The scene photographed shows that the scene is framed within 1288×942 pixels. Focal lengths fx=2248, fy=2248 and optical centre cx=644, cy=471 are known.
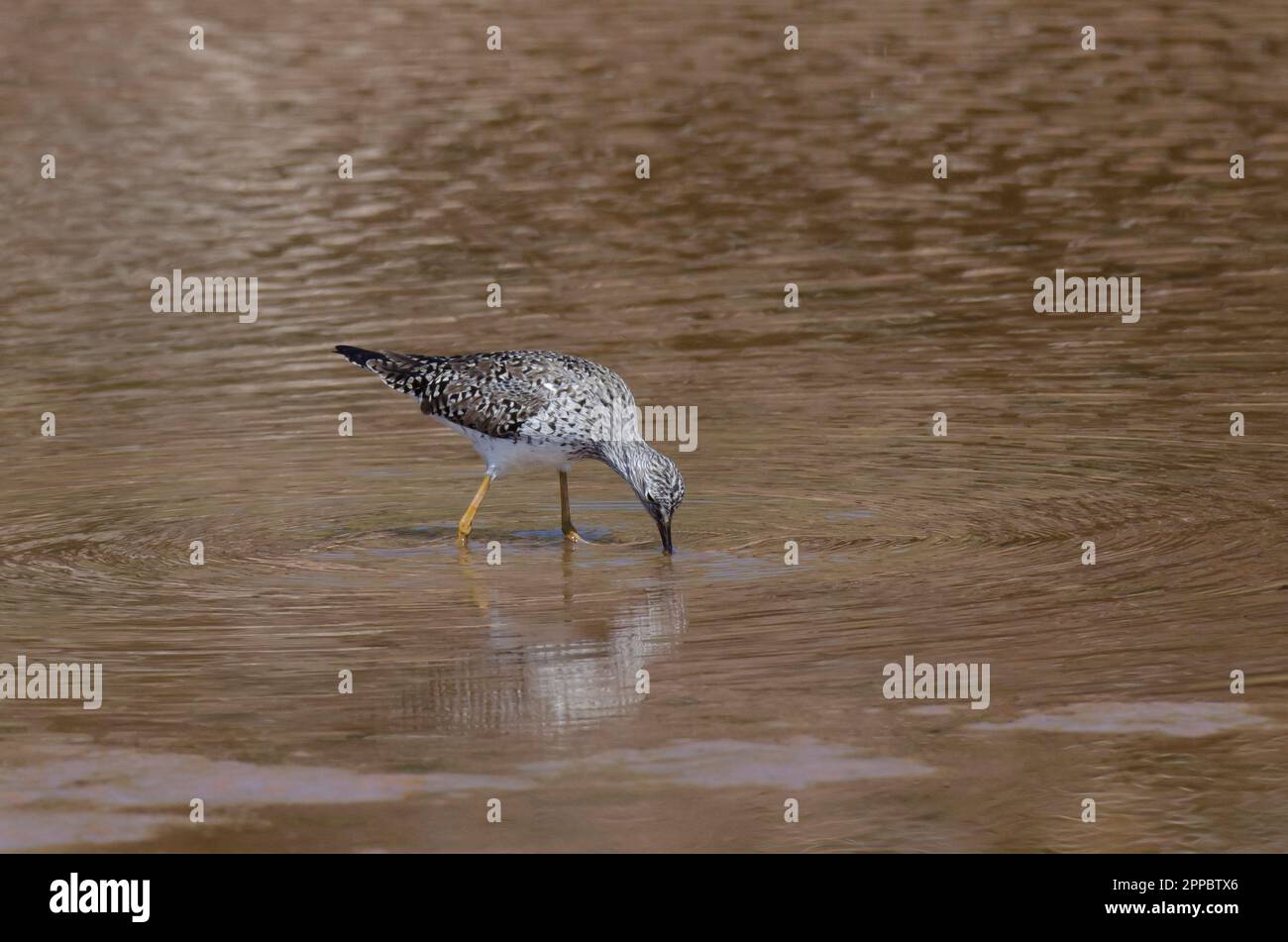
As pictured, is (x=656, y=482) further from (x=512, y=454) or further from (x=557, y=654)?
(x=557, y=654)

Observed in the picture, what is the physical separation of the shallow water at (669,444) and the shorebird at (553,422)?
0.42 meters

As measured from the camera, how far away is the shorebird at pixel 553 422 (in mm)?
14000

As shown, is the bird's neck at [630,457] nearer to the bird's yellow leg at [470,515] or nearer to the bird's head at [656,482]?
the bird's head at [656,482]

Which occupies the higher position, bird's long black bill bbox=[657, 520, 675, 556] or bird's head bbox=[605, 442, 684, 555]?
bird's head bbox=[605, 442, 684, 555]

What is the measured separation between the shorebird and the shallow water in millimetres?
417

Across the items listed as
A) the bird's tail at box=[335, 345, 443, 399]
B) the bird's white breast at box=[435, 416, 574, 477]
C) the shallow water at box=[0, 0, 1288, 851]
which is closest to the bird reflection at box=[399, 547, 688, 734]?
the shallow water at box=[0, 0, 1288, 851]

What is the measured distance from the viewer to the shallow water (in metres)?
10.1

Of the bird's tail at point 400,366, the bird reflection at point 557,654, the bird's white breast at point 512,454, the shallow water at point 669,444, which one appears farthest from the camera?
the bird's tail at point 400,366

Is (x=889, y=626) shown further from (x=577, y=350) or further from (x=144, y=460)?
(x=577, y=350)

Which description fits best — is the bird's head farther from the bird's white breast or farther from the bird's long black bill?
the bird's white breast

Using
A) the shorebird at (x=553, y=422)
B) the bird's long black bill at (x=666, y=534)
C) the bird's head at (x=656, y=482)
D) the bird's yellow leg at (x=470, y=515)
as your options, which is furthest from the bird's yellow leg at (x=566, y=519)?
the bird's long black bill at (x=666, y=534)

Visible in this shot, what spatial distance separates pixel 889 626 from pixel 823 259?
1179 centimetres

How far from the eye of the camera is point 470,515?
14.6m

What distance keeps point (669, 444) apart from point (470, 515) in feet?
9.42
